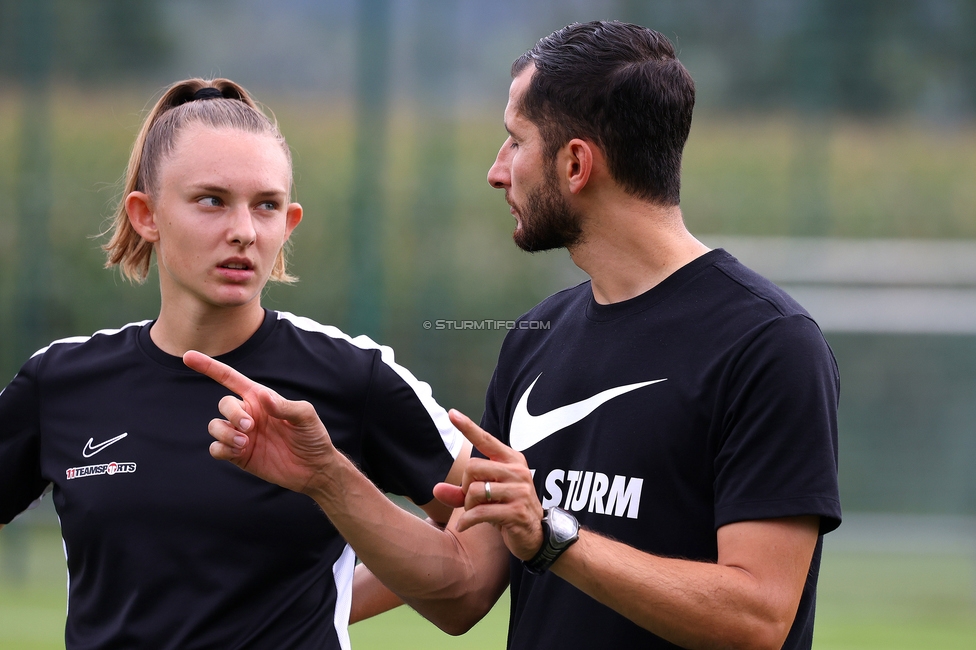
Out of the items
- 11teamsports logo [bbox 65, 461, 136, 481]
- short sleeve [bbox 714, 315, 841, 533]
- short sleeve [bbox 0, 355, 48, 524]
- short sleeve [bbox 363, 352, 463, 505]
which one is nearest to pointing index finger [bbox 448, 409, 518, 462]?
short sleeve [bbox 714, 315, 841, 533]

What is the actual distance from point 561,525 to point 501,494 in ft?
0.49

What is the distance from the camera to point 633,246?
2.73 m

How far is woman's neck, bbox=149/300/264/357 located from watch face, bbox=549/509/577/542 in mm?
999

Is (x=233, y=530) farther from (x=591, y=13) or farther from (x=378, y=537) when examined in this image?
(x=591, y=13)

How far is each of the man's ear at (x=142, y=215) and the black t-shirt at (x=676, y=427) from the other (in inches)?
40.7

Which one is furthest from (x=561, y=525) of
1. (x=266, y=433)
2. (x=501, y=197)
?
(x=501, y=197)

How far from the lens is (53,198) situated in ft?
31.6

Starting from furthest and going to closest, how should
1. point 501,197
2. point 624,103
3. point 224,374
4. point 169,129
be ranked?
point 501,197 → point 169,129 → point 624,103 → point 224,374

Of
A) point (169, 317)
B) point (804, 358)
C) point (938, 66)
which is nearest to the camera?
point (804, 358)

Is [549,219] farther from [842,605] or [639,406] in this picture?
[842,605]

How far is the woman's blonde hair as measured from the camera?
2938 millimetres

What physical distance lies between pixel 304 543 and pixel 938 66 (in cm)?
914

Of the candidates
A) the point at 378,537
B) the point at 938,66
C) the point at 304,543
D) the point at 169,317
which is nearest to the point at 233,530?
the point at 304,543

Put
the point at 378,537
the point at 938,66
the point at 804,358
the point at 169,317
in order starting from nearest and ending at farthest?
1. the point at 804,358
2. the point at 378,537
3. the point at 169,317
4. the point at 938,66
